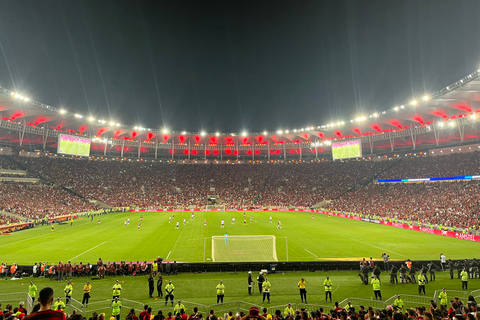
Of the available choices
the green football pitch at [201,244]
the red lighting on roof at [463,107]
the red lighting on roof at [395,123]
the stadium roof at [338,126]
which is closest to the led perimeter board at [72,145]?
the stadium roof at [338,126]

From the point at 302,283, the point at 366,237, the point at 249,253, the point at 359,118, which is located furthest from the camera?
the point at 359,118

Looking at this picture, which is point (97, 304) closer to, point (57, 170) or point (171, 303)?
point (171, 303)

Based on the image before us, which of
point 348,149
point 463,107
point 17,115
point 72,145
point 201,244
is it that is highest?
point 17,115

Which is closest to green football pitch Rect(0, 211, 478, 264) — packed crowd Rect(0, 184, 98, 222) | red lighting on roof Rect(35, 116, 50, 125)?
packed crowd Rect(0, 184, 98, 222)

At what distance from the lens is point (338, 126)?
70.5m

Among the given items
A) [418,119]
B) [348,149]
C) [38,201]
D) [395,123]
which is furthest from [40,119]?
[418,119]

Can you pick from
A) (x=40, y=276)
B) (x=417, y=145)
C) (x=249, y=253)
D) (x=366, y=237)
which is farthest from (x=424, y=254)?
(x=417, y=145)

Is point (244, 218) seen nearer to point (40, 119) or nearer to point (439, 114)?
point (439, 114)

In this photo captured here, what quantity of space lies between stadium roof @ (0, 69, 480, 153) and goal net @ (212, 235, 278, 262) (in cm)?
3689

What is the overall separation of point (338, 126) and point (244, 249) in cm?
5689

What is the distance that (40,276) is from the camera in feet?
59.3

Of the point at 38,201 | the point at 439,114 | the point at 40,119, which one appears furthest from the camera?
the point at 40,119

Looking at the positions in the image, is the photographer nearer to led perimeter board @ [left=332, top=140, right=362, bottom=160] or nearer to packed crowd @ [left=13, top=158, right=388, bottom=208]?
led perimeter board @ [left=332, top=140, right=362, bottom=160]

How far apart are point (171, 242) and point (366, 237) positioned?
2266 centimetres
